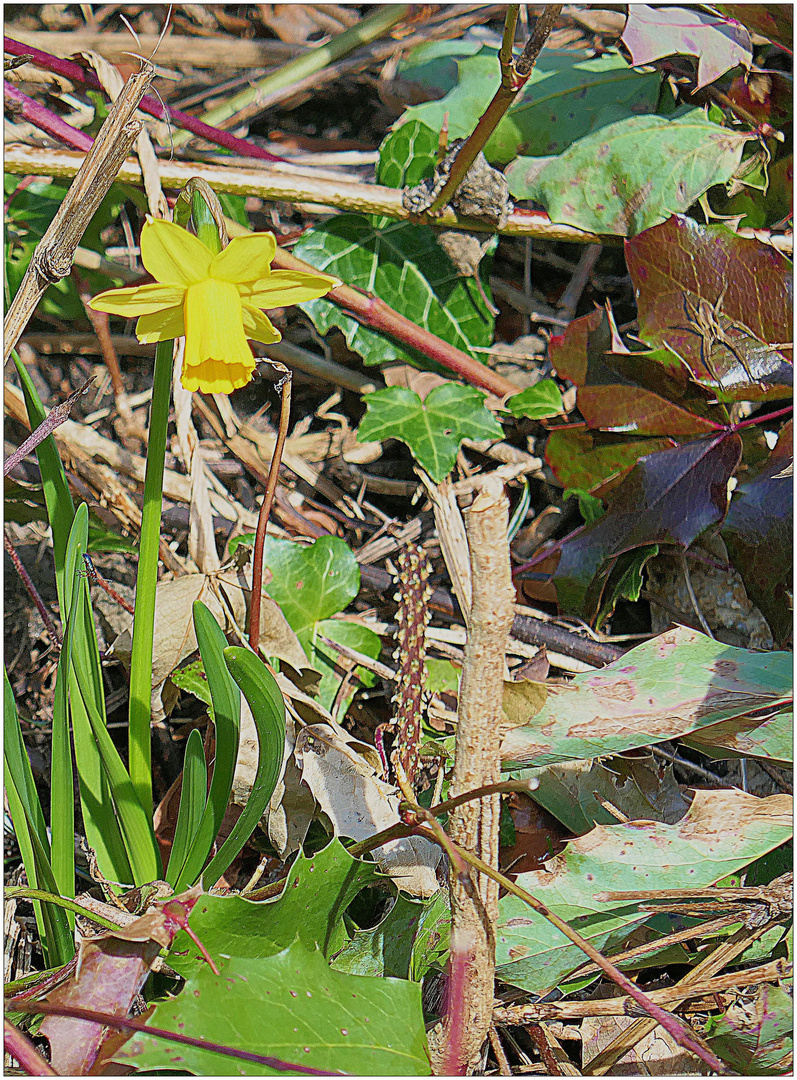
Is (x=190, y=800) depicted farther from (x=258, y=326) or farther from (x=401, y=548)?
(x=401, y=548)

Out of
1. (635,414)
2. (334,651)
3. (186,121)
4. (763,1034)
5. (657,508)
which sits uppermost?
(186,121)

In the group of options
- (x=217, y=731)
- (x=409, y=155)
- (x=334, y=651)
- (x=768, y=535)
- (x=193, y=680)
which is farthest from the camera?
(x=409, y=155)

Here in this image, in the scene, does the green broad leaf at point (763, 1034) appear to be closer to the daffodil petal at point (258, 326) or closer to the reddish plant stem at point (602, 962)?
the reddish plant stem at point (602, 962)

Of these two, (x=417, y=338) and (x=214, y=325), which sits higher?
(x=214, y=325)

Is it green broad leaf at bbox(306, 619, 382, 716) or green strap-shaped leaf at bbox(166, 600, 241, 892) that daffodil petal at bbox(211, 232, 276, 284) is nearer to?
green strap-shaped leaf at bbox(166, 600, 241, 892)

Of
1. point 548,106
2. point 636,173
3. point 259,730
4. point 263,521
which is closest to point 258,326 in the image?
point 263,521

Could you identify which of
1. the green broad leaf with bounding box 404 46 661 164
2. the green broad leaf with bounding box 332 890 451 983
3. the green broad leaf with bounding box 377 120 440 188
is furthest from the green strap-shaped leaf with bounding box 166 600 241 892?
the green broad leaf with bounding box 404 46 661 164

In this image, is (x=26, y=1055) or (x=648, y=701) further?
(x=648, y=701)

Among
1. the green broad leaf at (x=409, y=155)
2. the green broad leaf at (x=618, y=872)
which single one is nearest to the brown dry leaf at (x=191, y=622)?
the green broad leaf at (x=618, y=872)
